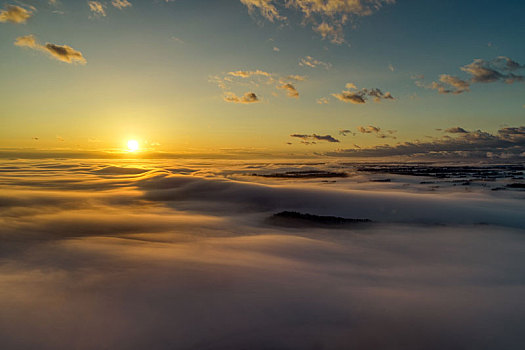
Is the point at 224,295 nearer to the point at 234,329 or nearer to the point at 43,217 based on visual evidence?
the point at 234,329

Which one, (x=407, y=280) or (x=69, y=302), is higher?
(x=69, y=302)

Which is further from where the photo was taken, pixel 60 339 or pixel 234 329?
pixel 234 329

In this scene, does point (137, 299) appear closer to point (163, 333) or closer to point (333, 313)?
point (163, 333)

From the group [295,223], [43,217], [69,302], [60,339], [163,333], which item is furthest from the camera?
[295,223]

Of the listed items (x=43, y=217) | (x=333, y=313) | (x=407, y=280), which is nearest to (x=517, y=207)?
(x=407, y=280)

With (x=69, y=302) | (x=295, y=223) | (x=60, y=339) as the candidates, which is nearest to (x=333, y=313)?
(x=60, y=339)

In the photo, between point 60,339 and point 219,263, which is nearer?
point 60,339

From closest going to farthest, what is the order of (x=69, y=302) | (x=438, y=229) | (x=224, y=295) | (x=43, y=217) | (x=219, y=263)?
(x=69, y=302) → (x=224, y=295) → (x=219, y=263) → (x=43, y=217) → (x=438, y=229)

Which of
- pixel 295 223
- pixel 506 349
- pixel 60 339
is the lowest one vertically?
pixel 295 223

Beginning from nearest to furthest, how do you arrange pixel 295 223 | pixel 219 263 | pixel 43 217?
pixel 219 263 → pixel 43 217 → pixel 295 223
